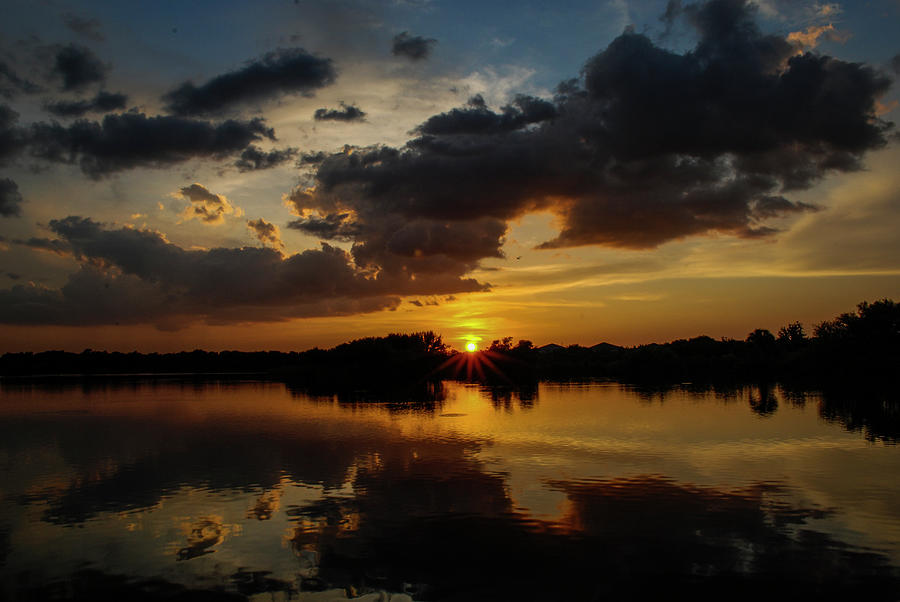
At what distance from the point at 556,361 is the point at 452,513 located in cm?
14223

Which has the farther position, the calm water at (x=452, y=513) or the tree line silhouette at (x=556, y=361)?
the tree line silhouette at (x=556, y=361)

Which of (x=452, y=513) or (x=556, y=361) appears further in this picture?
(x=556, y=361)

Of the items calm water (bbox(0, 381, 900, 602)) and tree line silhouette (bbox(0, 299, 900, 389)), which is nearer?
calm water (bbox(0, 381, 900, 602))

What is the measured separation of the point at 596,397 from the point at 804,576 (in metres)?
59.3

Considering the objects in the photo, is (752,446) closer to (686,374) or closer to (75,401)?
(75,401)

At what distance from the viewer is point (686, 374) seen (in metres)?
135

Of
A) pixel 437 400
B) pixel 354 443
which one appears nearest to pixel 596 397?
pixel 437 400

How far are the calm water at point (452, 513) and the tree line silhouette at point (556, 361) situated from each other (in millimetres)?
55669

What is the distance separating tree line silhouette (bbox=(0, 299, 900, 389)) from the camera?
89625mm

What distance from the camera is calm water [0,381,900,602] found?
14383 millimetres

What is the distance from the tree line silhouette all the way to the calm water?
5567 centimetres

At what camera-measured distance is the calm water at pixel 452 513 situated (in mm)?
14383

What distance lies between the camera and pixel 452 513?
66.4ft

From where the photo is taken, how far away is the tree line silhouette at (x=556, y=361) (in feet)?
294
